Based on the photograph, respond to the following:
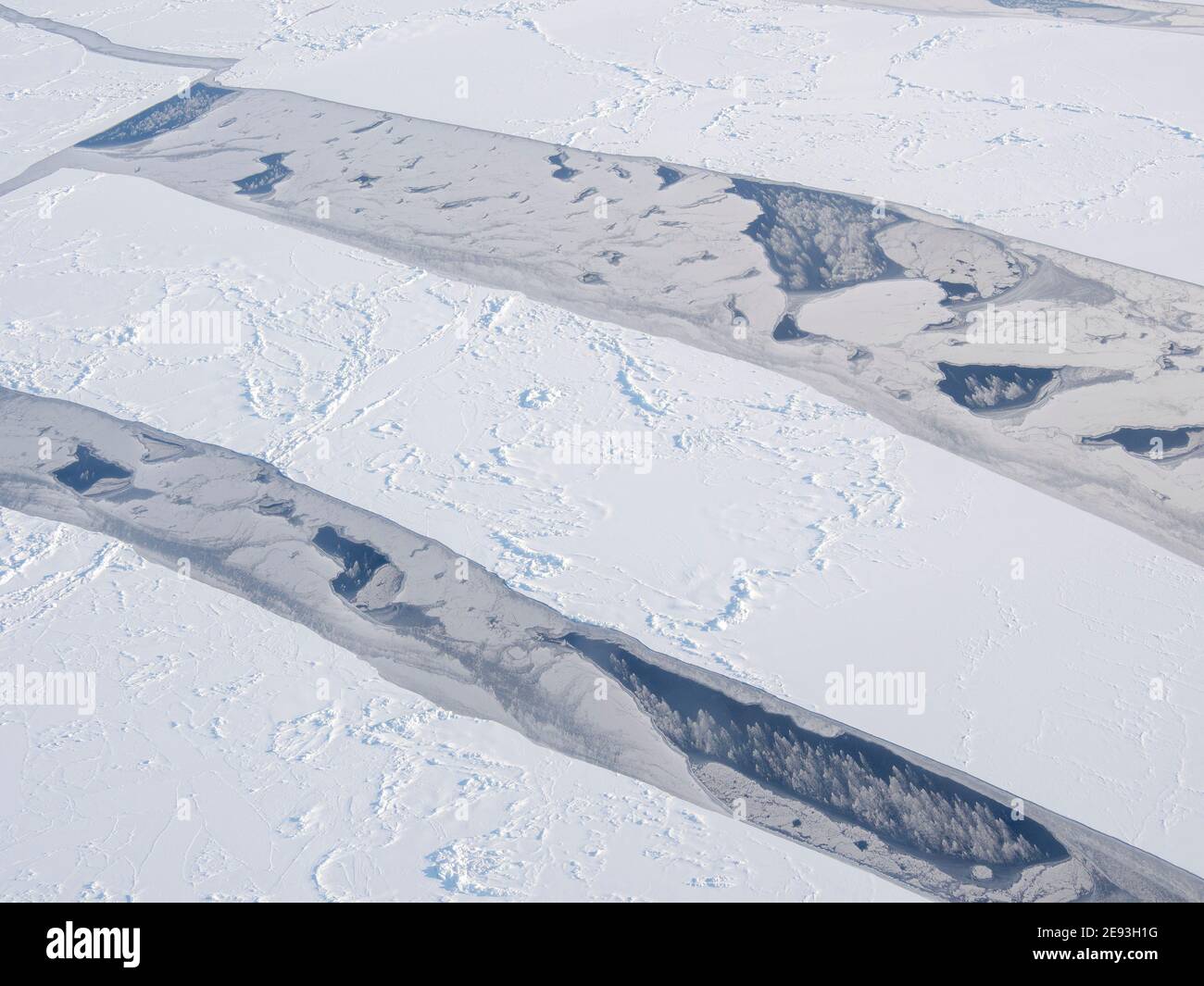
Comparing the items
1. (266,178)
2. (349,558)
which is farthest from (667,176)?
(349,558)

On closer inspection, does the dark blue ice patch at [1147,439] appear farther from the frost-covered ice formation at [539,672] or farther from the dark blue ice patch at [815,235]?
the frost-covered ice formation at [539,672]

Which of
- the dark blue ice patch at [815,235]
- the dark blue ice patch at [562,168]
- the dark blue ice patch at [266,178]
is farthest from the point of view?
the dark blue ice patch at [266,178]

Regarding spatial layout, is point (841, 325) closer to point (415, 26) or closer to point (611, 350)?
point (611, 350)

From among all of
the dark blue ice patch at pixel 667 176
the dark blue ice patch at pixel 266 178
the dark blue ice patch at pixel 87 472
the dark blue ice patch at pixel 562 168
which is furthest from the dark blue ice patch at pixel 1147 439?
the dark blue ice patch at pixel 266 178

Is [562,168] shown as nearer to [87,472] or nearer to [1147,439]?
[87,472]

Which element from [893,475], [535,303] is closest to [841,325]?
[893,475]

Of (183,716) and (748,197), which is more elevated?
(748,197)

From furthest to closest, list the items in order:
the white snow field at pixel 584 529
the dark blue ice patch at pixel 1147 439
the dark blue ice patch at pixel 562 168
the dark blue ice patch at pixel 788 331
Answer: the dark blue ice patch at pixel 562 168 < the dark blue ice patch at pixel 788 331 < the dark blue ice patch at pixel 1147 439 < the white snow field at pixel 584 529
